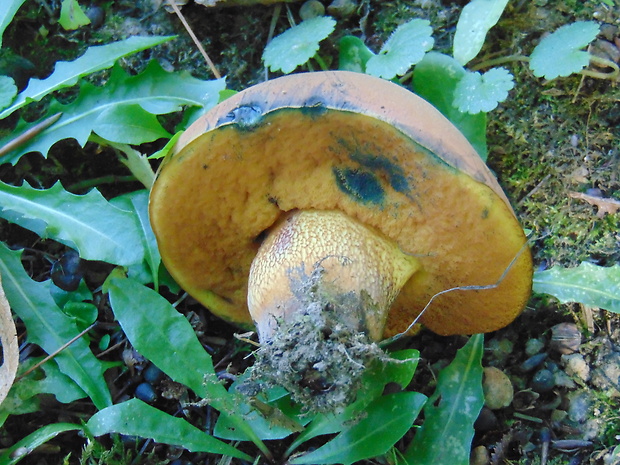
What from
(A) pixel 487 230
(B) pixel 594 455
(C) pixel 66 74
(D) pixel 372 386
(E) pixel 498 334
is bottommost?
(B) pixel 594 455

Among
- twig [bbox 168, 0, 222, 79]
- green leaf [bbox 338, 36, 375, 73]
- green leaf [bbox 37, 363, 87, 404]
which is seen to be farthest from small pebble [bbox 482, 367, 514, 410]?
twig [bbox 168, 0, 222, 79]

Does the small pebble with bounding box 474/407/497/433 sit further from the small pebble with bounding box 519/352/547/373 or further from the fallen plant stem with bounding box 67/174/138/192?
the fallen plant stem with bounding box 67/174/138/192

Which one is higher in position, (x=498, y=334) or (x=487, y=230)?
(x=487, y=230)

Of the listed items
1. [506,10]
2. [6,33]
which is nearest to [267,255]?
[506,10]

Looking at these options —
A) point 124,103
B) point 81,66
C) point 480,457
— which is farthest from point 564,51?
point 81,66

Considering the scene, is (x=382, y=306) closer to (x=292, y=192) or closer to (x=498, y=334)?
(x=292, y=192)

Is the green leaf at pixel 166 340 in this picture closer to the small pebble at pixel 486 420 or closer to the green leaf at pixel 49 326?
the green leaf at pixel 49 326
